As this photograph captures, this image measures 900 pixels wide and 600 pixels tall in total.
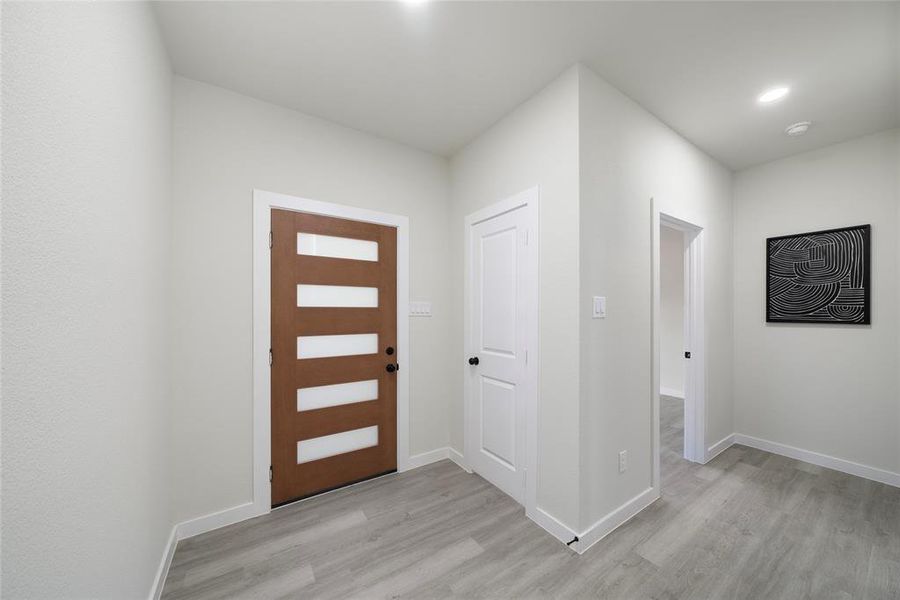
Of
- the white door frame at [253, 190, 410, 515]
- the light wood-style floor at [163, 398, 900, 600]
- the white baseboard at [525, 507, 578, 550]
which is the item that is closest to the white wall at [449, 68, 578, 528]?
the white baseboard at [525, 507, 578, 550]

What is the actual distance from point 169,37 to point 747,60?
318 cm

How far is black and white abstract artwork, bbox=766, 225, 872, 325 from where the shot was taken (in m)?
2.61

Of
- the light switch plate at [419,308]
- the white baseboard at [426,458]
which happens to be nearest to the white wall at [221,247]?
the light switch plate at [419,308]

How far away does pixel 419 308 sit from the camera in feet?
9.32

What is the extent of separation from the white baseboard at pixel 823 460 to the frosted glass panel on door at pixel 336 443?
142 inches

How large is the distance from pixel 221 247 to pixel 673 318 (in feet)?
19.8

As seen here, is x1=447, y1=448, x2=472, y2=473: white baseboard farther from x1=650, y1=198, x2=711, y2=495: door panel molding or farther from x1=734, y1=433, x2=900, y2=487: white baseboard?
x1=734, y1=433, x2=900, y2=487: white baseboard

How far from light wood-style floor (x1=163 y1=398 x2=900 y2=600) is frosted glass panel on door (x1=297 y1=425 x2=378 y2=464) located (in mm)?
297

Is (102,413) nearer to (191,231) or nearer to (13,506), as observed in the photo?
(13,506)

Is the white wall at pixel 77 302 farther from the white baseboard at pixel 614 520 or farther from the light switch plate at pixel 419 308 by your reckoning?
the white baseboard at pixel 614 520

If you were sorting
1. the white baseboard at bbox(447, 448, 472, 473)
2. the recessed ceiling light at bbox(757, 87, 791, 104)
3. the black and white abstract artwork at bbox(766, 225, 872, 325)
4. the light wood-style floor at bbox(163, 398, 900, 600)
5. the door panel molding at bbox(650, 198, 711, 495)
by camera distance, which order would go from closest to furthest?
1. the light wood-style floor at bbox(163, 398, 900, 600)
2. the recessed ceiling light at bbox(757, 87, 791, 104)
3. the black and white abstract artwork at bbox(766, 225, 872, 325)
4. the white baseboard at bbox(447, 448, 472, 473)
5. the door panel molding at bbox(650, 198, 711, 495)

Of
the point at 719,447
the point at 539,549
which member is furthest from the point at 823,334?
the point at 539,549

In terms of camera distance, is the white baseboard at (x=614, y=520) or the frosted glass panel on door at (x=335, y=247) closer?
the white baseboard at (x=614, y=520)

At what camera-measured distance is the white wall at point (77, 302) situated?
624 millimetres
